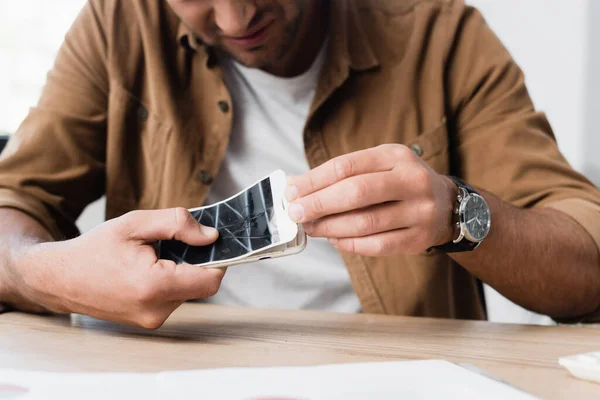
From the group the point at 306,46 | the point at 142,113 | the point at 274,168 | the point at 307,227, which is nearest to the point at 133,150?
the point at 142,113

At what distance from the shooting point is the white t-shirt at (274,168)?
4.15 feet

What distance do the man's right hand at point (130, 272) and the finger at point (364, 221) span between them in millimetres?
131

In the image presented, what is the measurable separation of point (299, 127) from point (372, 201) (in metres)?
0.63

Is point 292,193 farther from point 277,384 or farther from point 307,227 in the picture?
point 277,384

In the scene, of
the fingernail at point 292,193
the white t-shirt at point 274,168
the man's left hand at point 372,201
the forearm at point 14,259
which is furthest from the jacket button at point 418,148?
the forearm at point 14,259

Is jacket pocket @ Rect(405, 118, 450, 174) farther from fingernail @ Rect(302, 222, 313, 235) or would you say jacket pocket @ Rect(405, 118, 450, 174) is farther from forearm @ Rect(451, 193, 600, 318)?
fingernail @ Rect(302, 222, 313, 235)

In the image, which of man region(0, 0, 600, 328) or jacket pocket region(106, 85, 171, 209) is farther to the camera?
jacket pocket region(106, 85, 171, 209)

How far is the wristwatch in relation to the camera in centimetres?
78

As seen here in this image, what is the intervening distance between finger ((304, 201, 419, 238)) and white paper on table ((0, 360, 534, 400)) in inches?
7.8

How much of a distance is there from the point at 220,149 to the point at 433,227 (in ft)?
2.08

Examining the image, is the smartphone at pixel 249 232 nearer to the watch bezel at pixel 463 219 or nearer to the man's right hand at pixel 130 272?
the man's right hand at pixel 130 272

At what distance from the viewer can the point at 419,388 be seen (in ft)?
1.60

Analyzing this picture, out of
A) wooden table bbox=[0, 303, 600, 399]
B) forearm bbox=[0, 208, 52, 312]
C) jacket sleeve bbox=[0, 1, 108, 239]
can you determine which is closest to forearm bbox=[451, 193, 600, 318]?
wooden table bbox=[0, 303, 600, 399]

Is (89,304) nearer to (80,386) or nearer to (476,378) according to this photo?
(80,386)
